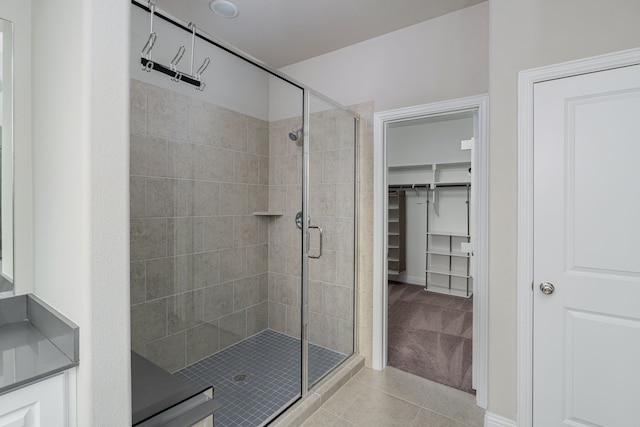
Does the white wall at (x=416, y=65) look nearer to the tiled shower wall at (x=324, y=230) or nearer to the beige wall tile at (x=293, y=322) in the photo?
the tiled shower wall at (x=324, y=230)

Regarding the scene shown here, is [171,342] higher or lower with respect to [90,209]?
lower

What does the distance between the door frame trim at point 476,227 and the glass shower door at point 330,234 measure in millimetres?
212

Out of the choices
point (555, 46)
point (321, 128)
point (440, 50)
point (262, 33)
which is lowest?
point (321, 128)

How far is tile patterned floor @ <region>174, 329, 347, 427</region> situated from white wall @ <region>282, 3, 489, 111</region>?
2.14 m

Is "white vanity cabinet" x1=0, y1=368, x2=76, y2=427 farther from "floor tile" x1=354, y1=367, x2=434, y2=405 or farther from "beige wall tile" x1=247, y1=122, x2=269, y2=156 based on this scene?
"beige wall tile" x1=247, y1=122, x2=269, y2=156

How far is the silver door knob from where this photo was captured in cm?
162

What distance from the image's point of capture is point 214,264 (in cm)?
250

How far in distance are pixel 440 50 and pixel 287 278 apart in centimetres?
221

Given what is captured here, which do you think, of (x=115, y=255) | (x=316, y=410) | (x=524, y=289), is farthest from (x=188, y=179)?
(x=524, y=289)

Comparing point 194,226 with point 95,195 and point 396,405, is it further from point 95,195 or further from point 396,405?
point 396,405

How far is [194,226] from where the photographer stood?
2.36 meters

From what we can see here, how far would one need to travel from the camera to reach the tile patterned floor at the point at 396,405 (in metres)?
1.93

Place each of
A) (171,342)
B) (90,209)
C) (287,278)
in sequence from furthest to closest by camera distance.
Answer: (287,278) → (171,342) → (90,209)

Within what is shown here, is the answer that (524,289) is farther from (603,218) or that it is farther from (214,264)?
(214,264)
